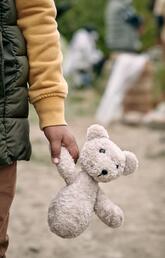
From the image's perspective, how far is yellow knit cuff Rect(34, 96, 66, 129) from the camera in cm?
213

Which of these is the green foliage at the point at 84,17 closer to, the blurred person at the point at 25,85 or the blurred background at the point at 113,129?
the blurred background at the point at 113,129

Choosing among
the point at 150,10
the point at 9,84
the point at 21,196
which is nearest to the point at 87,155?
the point at 9,84

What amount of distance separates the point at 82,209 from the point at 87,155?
0.16m

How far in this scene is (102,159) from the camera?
213cm

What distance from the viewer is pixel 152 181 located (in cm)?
611

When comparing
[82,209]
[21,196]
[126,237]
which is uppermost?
[82,209]

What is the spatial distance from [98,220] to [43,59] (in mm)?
2679

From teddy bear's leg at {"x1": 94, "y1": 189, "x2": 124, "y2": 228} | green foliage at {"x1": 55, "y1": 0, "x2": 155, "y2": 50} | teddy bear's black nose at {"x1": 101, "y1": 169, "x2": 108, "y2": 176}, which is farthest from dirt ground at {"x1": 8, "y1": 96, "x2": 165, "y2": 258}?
green foliage at {"x1": 55, "y1": 0, "x2": 155, "y2": 50}

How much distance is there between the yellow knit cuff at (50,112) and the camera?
2135 mm

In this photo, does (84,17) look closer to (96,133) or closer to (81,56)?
(81,56)

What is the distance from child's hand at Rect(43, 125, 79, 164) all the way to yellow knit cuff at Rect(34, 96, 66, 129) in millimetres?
14

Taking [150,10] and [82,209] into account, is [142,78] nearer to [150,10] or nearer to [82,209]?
[150,10]

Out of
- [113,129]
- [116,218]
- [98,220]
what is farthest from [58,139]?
[113,129]

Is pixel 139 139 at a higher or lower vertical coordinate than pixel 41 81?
lower
